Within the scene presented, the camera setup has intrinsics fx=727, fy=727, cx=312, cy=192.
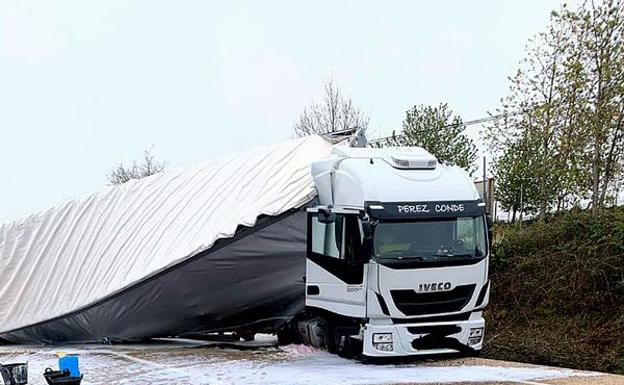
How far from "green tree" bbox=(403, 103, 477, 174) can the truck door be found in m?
13.1

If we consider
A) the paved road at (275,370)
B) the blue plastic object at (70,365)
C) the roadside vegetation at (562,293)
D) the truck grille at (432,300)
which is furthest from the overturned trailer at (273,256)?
the roadside vegetation at (562,293)

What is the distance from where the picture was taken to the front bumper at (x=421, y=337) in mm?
9883

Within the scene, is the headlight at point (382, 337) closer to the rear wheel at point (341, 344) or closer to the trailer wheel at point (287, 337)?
the rear wheel at point (341, 344)

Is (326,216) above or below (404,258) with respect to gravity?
above

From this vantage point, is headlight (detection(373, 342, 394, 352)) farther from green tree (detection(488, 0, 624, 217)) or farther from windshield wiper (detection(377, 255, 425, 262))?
green tree (detection(488, 0, 624, 217))

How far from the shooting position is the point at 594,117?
16.0 m

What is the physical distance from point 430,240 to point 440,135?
48.5 feet

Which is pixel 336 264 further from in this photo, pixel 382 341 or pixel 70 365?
pixel 70 365

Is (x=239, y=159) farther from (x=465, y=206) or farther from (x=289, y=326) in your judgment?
(x=465, y=206)

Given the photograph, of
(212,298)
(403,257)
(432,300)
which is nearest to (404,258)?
(403,257)

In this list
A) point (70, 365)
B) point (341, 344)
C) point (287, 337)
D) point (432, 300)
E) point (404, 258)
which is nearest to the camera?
point (70, 365)

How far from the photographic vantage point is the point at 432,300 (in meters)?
10.0

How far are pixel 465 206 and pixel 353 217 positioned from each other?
1.61 metres

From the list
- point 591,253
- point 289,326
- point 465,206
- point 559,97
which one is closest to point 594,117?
point 559,97
